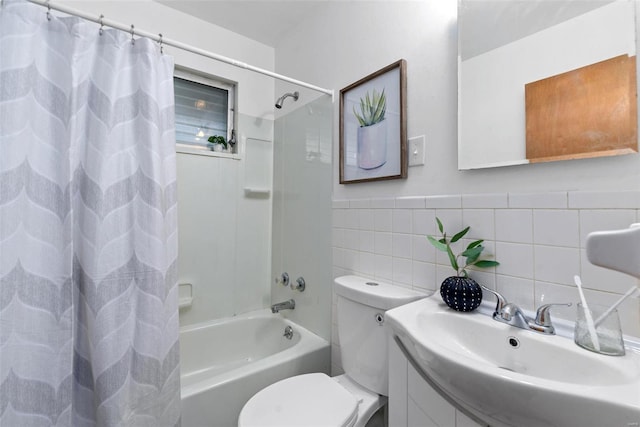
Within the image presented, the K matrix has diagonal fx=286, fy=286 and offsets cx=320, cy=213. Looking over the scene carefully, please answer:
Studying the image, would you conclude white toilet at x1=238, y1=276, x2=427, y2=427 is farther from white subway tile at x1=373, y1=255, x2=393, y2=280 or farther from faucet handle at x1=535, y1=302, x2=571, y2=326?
faucet handle at x1=535, y1=302, x2=571, y2=326

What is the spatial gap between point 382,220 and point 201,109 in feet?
4.75

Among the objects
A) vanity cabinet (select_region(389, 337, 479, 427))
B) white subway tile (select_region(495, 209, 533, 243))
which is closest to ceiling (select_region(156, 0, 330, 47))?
white subway tile (select_region(495, 209, 533, 243))

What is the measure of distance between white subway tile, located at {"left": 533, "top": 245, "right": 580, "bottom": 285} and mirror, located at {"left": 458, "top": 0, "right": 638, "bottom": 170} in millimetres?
257

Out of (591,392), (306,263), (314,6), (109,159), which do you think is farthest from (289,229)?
(591,392)

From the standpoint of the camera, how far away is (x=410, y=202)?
3.86ft

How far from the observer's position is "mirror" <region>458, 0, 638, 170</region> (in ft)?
2.36

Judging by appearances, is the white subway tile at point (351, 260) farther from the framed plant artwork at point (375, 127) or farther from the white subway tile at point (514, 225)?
the white subway tile at point (514, 225)

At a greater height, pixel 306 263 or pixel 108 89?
pixel 108 89

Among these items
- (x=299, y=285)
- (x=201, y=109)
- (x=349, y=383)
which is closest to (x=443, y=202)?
(x=349, y=383)

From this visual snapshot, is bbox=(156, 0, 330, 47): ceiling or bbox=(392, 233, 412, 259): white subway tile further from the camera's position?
bbox=(156, 0, 330, 47): ceiling

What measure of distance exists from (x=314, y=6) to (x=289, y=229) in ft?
4.53

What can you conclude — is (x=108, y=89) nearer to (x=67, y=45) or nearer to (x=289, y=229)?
(x=67, y=45)

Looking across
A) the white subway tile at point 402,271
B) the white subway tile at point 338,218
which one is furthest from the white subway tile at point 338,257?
the white subway tile at point 402,271

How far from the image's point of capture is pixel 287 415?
3.07 ft
